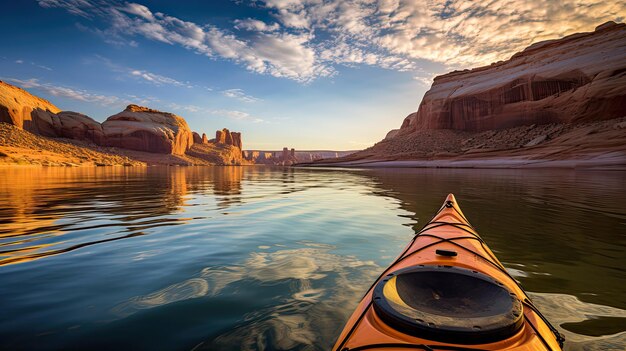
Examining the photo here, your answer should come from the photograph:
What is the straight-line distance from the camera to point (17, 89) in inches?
3634

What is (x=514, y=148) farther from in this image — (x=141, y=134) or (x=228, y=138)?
(x=228, y=138)

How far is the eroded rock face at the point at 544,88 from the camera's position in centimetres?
3912

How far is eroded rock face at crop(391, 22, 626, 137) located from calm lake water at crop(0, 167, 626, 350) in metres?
45.7

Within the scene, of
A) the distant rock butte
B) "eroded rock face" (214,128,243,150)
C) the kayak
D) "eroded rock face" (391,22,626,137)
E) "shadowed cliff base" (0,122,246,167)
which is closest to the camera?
the kayak

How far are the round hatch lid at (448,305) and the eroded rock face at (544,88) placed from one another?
171 ft

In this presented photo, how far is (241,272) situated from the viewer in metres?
4.00

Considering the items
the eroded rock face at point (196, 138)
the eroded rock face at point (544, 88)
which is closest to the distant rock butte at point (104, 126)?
the eroded rock face at point (196, 138)

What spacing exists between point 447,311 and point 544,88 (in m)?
62.5

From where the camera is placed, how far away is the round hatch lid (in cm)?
→ 161

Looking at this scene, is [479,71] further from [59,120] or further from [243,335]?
[59,120]

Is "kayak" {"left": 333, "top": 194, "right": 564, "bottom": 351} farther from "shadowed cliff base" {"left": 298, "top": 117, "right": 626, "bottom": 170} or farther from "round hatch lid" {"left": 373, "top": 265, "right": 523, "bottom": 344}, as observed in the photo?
"shadowed cliff base" {"left": 298, "top": 117, "right": 626, "bottom": 170}

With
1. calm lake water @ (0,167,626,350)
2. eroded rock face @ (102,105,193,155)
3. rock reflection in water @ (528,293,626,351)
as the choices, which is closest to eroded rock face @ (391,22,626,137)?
calm lake water @ (0,167,626,350)

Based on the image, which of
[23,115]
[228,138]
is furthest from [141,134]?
[228,138]

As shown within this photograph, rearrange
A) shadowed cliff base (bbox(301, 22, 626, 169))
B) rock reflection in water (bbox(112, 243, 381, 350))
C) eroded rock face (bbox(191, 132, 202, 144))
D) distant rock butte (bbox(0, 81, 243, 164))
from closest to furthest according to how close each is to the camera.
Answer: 1. rock reflection in water (bbox(112, 243, 381, 350))
2. shadowed cliff base (bbox(301, 22, 626, 169))
3. distant rock butte (bbox(0, 81, 243, 164))
4. eroded rock face (bbox(191, 132, 202, 144))
